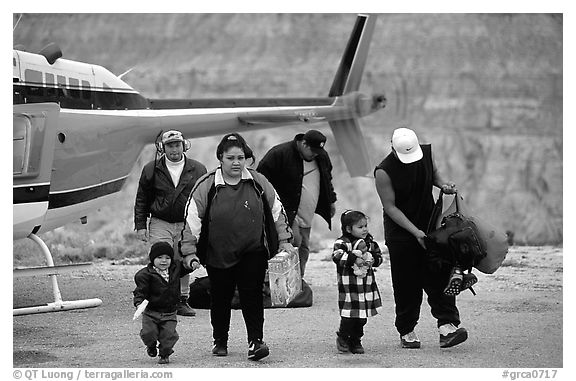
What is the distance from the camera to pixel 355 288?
5828 millimetres

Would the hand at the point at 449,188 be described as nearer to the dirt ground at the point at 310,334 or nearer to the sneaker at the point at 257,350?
the dirt ground at the point at 310,334

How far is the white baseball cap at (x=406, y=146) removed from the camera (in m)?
5.88

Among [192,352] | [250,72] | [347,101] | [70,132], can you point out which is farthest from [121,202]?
[192,352]

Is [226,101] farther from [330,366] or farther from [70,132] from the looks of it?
[330,366]

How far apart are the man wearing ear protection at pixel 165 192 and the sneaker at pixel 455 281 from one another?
6.88ft

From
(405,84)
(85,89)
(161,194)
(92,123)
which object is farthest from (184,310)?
(405,84)

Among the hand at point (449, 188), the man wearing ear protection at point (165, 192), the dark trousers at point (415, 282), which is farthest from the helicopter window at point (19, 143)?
the hand at point (449, 188)

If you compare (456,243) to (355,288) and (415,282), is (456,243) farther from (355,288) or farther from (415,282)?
(355,288)

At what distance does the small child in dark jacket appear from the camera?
215 inches

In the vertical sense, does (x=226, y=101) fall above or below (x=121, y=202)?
above

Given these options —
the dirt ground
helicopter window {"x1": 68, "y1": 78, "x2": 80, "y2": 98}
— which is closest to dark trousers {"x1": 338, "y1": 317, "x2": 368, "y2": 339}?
the dirt ground
